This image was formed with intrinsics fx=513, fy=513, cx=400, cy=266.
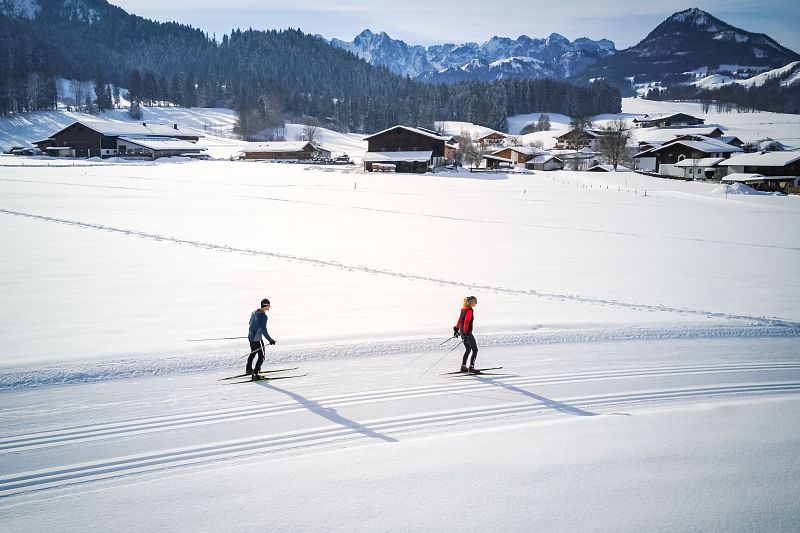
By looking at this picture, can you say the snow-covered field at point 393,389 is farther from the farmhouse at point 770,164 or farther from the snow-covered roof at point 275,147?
the snow-covered roof at point 275,147

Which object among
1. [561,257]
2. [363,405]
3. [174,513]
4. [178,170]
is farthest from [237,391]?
[178,170]

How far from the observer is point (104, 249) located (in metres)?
21.4

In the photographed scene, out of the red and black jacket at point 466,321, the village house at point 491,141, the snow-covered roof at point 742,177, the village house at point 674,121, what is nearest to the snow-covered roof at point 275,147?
the village house at point 491,141

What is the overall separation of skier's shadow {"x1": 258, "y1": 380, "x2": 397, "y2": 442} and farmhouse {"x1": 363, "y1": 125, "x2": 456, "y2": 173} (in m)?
59.8

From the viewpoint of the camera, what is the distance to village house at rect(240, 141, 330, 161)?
81438mm

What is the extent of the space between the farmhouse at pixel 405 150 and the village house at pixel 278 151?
14.2 meters

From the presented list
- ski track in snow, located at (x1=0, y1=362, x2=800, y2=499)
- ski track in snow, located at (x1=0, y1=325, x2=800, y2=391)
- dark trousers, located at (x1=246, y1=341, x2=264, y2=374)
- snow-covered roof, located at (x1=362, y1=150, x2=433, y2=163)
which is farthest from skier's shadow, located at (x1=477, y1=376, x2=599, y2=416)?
snow-covered roof, located at (x1=362, y1=150, x2=433, y2=163)

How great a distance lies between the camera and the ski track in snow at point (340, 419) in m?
7.13

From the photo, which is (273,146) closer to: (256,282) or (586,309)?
(256,282)

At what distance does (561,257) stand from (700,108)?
18039 cm

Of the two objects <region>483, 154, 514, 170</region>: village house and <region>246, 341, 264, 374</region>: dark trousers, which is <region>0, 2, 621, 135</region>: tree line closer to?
<region>483, 154, 514, 170</region>: village house

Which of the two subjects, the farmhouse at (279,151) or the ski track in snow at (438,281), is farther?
the farmhouse at (279,151)

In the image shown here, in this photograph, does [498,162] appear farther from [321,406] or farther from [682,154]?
[321,406]

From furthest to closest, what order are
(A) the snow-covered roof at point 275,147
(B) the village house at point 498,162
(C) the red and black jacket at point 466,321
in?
(B) the village house at point 498,162
(A) the snow-covered roof at point 275,147
(C) the red and black jacket at point 466,321
